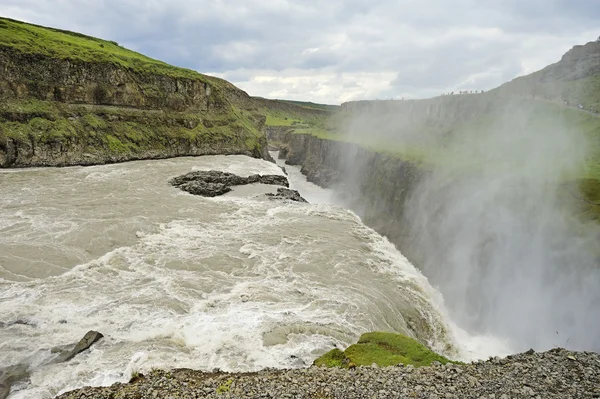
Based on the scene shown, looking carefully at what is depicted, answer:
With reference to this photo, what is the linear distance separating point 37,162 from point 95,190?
13.5 meters

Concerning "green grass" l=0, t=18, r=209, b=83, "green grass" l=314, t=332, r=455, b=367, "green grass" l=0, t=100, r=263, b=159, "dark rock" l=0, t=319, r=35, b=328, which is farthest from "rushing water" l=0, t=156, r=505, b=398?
"green grass" l=0, t=18, r=209, b=83

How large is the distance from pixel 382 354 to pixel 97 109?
55.6 metres

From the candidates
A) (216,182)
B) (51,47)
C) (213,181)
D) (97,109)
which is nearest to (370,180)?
(216,182)

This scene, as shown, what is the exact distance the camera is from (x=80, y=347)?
13.5m

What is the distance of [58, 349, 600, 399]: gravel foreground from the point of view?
9.95 metres

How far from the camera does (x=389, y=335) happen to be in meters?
14.6

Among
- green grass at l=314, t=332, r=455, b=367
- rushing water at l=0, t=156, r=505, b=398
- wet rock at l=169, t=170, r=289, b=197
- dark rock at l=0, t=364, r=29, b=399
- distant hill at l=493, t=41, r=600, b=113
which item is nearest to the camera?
dark rock at l=0, t=364, r=29, b=399

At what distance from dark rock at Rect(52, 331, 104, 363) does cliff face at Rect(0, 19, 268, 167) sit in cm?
3868

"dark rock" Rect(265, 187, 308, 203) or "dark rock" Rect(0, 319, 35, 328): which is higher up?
"dark rock" Rect(265, 187, 308, 203)

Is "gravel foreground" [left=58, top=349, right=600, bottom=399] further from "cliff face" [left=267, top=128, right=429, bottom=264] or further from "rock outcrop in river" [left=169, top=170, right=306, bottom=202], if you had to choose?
"rock outcrop in river" [left=169, top=170, right=306, bottom=202]

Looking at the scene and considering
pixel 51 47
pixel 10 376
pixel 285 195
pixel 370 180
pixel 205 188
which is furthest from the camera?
pixel 370 180

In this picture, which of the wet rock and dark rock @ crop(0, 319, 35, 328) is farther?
the wet rock

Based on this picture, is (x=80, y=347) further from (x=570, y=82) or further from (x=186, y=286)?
(x=570, y=82)

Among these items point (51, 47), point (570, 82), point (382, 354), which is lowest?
point (382, 354)
